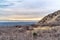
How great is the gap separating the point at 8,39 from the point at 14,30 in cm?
253

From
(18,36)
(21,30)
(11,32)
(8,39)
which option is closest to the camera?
(8,39)

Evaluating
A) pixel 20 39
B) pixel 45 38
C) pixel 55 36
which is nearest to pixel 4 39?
pixel 20 39

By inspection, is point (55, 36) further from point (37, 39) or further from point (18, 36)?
point (18, 36)

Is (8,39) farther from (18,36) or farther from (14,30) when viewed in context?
(14,30)

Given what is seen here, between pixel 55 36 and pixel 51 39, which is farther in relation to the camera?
pixel 55 36

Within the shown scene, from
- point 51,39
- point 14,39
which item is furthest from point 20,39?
point 51,39

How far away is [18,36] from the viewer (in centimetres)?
1222

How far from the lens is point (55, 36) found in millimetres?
12750

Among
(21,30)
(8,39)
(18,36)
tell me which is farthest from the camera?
(21,30)

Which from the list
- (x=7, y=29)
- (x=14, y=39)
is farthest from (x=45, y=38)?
(x=7, y=29)

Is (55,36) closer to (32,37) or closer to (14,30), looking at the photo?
(32,37)

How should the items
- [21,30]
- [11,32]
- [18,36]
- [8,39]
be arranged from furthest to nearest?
[21,30] < [11,32] < [18,36] < [8,39]

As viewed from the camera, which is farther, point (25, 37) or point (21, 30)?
point (21, 30)

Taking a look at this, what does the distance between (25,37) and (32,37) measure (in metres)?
0.59
